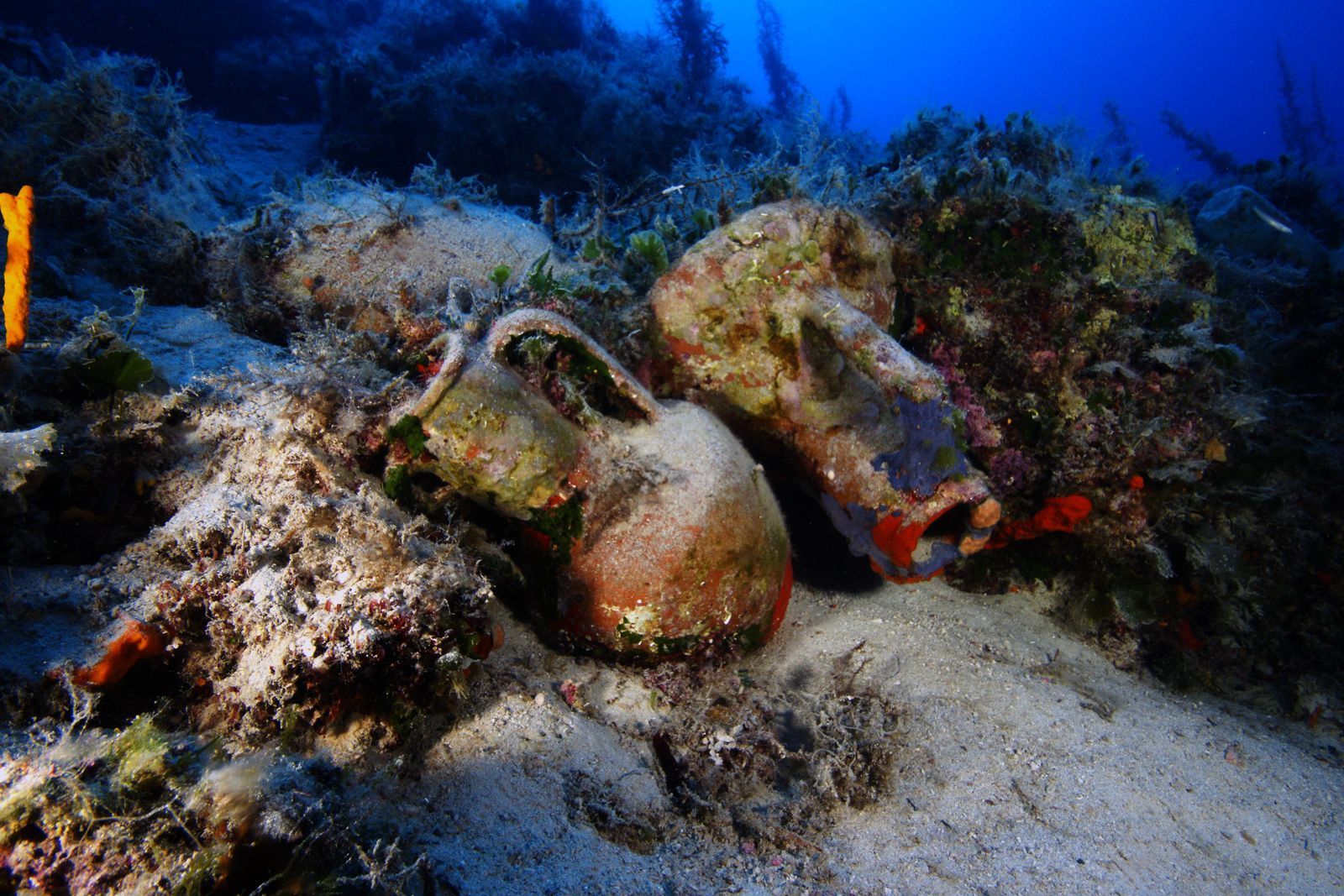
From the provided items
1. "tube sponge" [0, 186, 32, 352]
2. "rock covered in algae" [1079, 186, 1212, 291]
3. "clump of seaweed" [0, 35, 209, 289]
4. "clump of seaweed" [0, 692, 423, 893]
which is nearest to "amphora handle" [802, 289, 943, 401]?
"rock covered in algae" [1079, 186, 1212, 291]

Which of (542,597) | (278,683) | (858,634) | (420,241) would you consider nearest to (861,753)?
(858,634)

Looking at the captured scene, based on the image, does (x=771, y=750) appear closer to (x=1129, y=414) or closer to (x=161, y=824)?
(x=161, y=824)

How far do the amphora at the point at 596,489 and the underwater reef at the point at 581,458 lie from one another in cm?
2

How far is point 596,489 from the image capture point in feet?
9.50

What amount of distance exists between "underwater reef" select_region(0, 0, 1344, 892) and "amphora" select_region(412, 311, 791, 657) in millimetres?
22

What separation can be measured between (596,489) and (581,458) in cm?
18

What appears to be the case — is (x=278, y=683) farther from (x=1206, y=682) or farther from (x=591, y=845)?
(x=1206, y=682)

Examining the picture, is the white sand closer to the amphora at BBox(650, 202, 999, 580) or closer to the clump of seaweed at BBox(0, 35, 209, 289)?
the amphora at BBox(650, 202, 999, 580)

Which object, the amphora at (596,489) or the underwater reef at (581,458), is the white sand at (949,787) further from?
the amphora at (596,489)

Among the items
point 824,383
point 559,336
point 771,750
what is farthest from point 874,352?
point 771,750

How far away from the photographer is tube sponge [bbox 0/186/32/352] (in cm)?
260

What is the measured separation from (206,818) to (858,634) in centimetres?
335

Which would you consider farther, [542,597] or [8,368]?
[542,597]

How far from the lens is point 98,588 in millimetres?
2271
